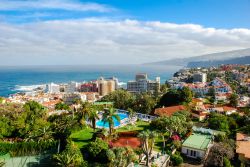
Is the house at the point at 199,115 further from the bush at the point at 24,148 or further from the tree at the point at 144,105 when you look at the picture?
the bush at the point at 24,148

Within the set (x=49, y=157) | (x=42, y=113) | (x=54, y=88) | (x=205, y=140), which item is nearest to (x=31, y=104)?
(x=42, y=113)

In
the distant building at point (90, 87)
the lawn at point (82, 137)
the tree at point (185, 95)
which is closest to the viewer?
the lawn at point (82, 137)

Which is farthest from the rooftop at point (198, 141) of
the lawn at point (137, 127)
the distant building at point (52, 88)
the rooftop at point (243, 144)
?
the distant building at point (52, 88)

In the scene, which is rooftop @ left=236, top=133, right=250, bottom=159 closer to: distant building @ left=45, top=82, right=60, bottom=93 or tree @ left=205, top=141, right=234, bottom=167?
tree @ left=205, top=141, right=234, bottom=167

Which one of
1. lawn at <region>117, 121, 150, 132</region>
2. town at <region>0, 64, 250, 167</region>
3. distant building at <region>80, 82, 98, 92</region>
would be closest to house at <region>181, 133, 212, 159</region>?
town at <region>0, 64, 250, 167</region>

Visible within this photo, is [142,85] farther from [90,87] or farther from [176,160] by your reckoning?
[176,160]

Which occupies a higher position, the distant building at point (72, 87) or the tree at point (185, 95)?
the tree at point (185, 95)

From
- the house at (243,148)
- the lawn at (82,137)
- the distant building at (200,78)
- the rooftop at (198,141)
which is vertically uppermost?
the distant building at (200,78)
